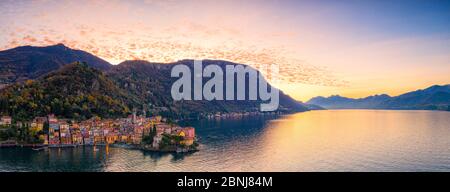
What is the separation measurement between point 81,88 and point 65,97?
358 cm

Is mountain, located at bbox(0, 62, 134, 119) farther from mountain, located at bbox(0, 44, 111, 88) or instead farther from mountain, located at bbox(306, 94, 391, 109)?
mountain, located at bbox(306, 94, 391, 109)

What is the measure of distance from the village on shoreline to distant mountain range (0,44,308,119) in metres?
3.27

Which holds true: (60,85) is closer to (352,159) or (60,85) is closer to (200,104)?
(352,159)

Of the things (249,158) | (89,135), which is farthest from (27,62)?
(249,158)

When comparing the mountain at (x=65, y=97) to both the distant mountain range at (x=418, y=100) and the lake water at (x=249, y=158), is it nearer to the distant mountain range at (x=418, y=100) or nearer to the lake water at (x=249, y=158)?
the lake water at (x=249, y=158)

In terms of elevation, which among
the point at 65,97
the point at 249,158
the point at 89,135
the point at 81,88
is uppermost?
the point at 81,88

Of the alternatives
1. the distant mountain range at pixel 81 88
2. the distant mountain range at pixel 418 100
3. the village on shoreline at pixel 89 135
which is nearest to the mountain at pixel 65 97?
the distant mountain range at pixel 81 88

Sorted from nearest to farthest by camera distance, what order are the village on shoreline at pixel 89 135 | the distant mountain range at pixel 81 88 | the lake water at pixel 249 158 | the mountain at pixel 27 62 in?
1. the lake water at pixel 249 158
2. the village on shoreline at pixel 89 135
3. the distant mountain range at pixel 81 88
4. the mountain at pixel 27 62

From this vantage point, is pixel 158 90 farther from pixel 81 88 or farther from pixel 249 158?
pixel 249 158

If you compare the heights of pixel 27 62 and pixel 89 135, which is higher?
pixel 27 62

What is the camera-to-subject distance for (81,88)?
3278 centimetres

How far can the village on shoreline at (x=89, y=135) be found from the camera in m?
19.4
